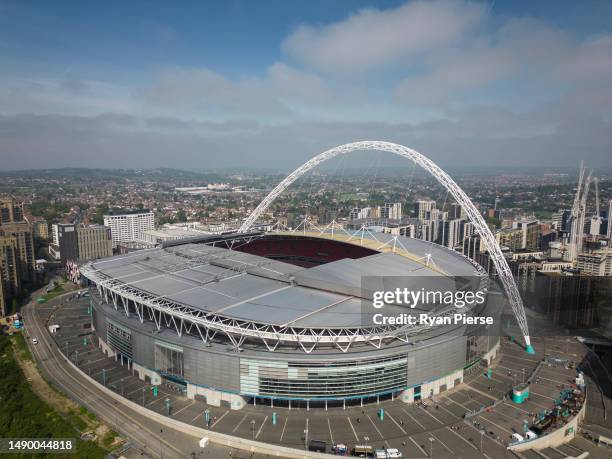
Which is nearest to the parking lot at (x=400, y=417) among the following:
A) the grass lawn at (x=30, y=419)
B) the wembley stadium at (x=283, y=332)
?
the wembley stadium at (x=283, y=332)

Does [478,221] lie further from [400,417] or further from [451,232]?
[451,232]

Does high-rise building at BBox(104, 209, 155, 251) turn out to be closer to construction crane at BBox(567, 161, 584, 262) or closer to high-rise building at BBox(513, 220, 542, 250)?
high-rise building at BBox(513, 220, 542, 250)

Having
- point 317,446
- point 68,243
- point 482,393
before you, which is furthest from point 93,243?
point 482,393

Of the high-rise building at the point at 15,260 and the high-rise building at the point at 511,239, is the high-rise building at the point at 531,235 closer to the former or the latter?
the high-rise building at the point at 511,239

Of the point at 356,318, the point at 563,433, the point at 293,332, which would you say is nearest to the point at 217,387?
the point at 293,332

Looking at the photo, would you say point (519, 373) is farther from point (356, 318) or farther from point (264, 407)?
point (264, 407)

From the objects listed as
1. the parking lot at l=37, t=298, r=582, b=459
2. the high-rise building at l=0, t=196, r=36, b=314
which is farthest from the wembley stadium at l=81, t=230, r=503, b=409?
the high-rise building at l=0, t=196, r=36, b=314
